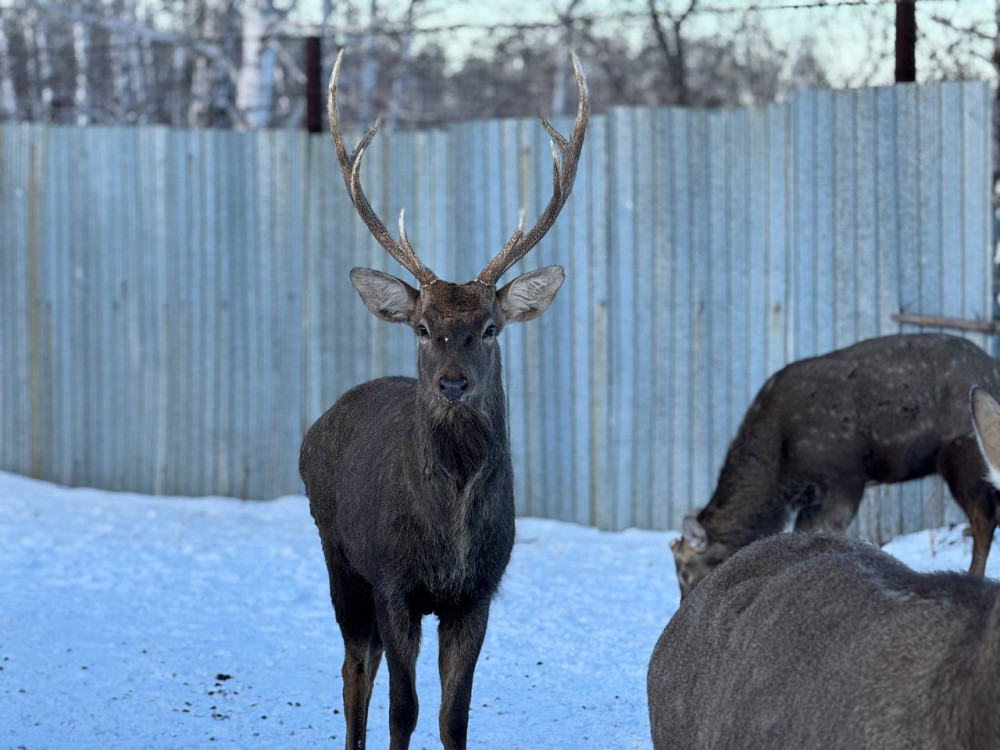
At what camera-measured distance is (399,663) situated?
5328mm

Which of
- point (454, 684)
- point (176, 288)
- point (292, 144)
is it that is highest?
point (292, 144)

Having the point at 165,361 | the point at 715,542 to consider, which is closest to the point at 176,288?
the point at 165,361

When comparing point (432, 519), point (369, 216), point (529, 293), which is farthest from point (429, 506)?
point (369, 216)

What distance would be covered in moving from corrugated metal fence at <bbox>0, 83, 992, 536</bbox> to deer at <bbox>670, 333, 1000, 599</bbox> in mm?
1022

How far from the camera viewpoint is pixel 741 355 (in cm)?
1044

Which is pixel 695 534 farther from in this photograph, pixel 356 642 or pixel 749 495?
pixel 356 642

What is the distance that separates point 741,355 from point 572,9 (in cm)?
1354

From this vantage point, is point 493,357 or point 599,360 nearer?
point 493,357

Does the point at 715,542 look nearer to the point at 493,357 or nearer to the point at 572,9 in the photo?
the point at 493,357

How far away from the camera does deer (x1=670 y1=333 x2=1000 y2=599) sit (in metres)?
8.66

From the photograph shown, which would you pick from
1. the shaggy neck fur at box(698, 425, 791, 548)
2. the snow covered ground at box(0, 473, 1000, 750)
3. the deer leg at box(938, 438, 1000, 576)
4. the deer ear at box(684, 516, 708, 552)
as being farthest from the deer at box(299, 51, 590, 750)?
the deer leg at box(938, 438, 1000, 576)

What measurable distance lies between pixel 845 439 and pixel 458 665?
432cm

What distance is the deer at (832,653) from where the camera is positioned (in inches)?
111

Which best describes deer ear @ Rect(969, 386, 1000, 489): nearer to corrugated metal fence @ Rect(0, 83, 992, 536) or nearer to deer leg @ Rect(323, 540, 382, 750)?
deer leg @ Rect(323, 540, 382, 750)
